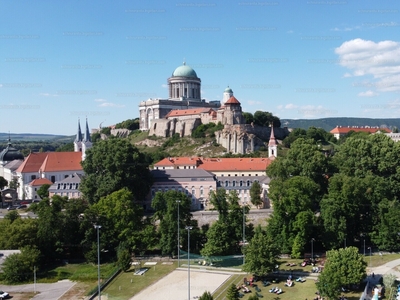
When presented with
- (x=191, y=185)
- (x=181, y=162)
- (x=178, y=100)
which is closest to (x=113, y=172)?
(x=191, y=185)

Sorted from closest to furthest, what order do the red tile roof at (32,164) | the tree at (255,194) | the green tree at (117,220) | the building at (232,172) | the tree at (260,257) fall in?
the tree at (260,257) → the green tree at (117,220) → the tree at (255,194) → the building at (232,172) → the red tile roof at (32,164)

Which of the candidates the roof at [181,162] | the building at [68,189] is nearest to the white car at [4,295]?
the building at [68,189]

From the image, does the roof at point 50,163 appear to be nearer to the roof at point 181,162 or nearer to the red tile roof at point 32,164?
the red tile roof at point 32,164

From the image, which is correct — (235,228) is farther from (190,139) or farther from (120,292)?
(190,139)

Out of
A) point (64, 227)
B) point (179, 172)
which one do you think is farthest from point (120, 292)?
point (179, 172)

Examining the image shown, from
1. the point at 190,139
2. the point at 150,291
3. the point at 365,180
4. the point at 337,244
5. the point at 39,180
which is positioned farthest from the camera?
the point at 190,139

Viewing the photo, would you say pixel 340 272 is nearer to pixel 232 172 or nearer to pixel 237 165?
pixel 232 172
